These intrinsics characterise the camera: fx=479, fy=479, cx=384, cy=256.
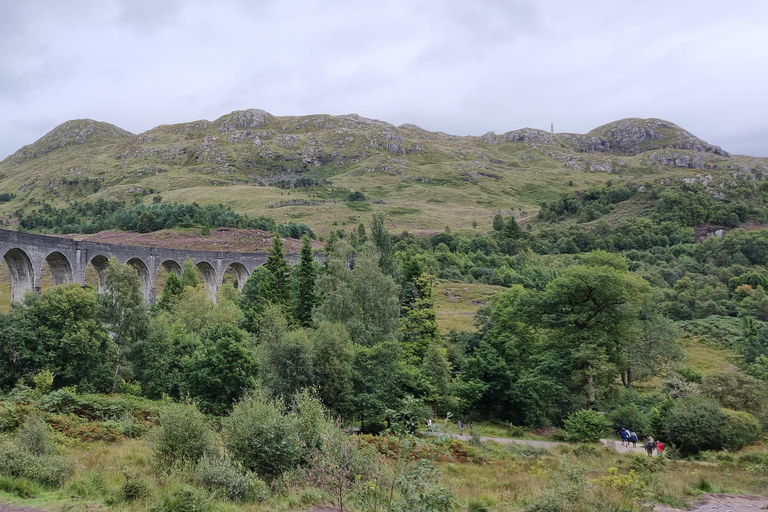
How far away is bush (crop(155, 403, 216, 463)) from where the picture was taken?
1306cm

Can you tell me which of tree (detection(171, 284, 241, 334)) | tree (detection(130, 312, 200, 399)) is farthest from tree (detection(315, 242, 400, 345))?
tree (detection(130, 312, 200, 399))

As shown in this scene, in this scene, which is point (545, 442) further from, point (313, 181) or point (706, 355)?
point (313, 181)

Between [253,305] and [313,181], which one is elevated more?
[313,181]

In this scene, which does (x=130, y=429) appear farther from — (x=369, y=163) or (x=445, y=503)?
(x=369, y=163)

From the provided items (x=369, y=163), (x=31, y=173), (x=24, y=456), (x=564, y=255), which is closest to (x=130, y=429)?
(x=24, y=456)

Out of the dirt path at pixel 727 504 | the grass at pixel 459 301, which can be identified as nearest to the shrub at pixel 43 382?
the dirt path at pixel 727 504

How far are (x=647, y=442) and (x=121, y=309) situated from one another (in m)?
27.2

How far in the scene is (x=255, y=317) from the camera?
35781 mm

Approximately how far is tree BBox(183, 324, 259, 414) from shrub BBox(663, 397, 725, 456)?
20661 millimetres

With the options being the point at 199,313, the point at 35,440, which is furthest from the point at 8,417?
the point at 199,313

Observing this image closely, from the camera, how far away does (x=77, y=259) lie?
140 ft

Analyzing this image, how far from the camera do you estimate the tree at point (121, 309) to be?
2598 cm

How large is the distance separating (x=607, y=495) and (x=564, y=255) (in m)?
83.3

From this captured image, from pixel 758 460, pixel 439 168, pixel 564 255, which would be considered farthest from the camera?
pixel 439 168
